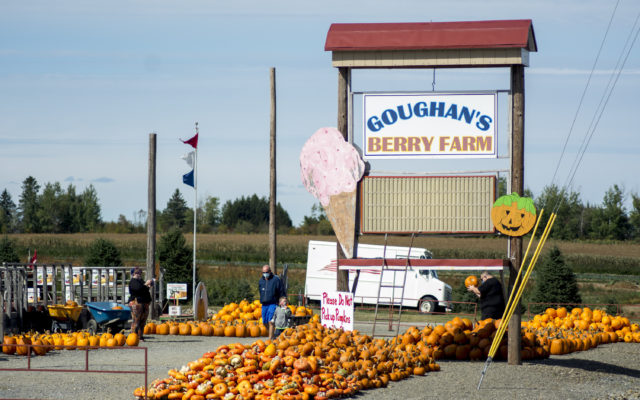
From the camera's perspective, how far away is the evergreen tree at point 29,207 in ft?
422

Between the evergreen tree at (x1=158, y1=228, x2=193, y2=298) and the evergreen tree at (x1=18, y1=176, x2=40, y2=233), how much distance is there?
96.0 meters

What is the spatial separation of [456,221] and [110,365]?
24.1 ft

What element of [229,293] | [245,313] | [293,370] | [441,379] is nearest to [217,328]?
[245,313]

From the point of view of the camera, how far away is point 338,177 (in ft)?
57.6

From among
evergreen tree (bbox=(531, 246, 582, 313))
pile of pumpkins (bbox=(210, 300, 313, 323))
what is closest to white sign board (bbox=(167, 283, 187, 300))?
pile of pumpkins (bbox=(210, 300, 313, 323))

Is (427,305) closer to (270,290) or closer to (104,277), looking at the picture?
(104,277)

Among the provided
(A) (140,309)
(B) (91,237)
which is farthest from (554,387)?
(B) (91,237)

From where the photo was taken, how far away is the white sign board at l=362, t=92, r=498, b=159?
16844 millimetres

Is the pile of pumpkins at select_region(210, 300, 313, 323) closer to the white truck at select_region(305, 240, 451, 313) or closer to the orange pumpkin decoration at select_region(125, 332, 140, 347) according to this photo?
the orange pumpkin decoration at select_region(125, 332, 140, 347)

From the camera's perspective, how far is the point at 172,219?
132 metres

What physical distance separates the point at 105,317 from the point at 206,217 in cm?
12701

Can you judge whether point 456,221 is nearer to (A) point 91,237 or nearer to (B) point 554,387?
(B) point 554,387

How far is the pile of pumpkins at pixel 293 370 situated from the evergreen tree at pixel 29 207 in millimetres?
120648

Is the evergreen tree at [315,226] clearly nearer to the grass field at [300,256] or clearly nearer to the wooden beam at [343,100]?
the grass field at [300,256]
